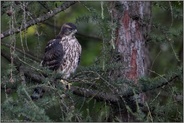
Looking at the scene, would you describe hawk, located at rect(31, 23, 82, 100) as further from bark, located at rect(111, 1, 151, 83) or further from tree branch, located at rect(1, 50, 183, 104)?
tree branch, located at rect(1, 50, 183, 104)

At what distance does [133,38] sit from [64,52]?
36.2 inches

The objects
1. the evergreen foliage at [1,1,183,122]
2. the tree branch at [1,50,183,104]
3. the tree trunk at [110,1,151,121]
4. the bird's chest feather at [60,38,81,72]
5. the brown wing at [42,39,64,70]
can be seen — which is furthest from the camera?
the bird's chest feather at [60,38,81,72]

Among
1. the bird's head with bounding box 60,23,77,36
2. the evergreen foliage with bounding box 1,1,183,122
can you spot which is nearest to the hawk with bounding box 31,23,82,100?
the bird's head with bounding box 60,23,77,36

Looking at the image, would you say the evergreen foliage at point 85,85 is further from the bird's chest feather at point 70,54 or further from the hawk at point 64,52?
the bird's chest feather at point 70,54

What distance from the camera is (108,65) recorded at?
5.10 metres

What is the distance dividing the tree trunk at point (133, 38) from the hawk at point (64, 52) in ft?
2.22

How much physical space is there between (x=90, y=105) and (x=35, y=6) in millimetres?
1166

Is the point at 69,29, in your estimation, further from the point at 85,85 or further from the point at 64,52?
the point at 85,85

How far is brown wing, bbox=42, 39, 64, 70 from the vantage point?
21.6 ft

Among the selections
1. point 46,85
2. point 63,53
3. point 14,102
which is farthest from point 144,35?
point 14,102

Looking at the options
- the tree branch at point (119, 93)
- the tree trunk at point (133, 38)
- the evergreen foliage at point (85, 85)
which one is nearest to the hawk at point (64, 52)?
the evergreen foliage at point (85, 85)

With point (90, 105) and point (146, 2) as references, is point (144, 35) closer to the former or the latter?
point (146, 2)

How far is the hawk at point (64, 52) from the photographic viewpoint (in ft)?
21.7

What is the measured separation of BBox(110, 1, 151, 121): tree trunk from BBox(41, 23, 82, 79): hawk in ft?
2.22
